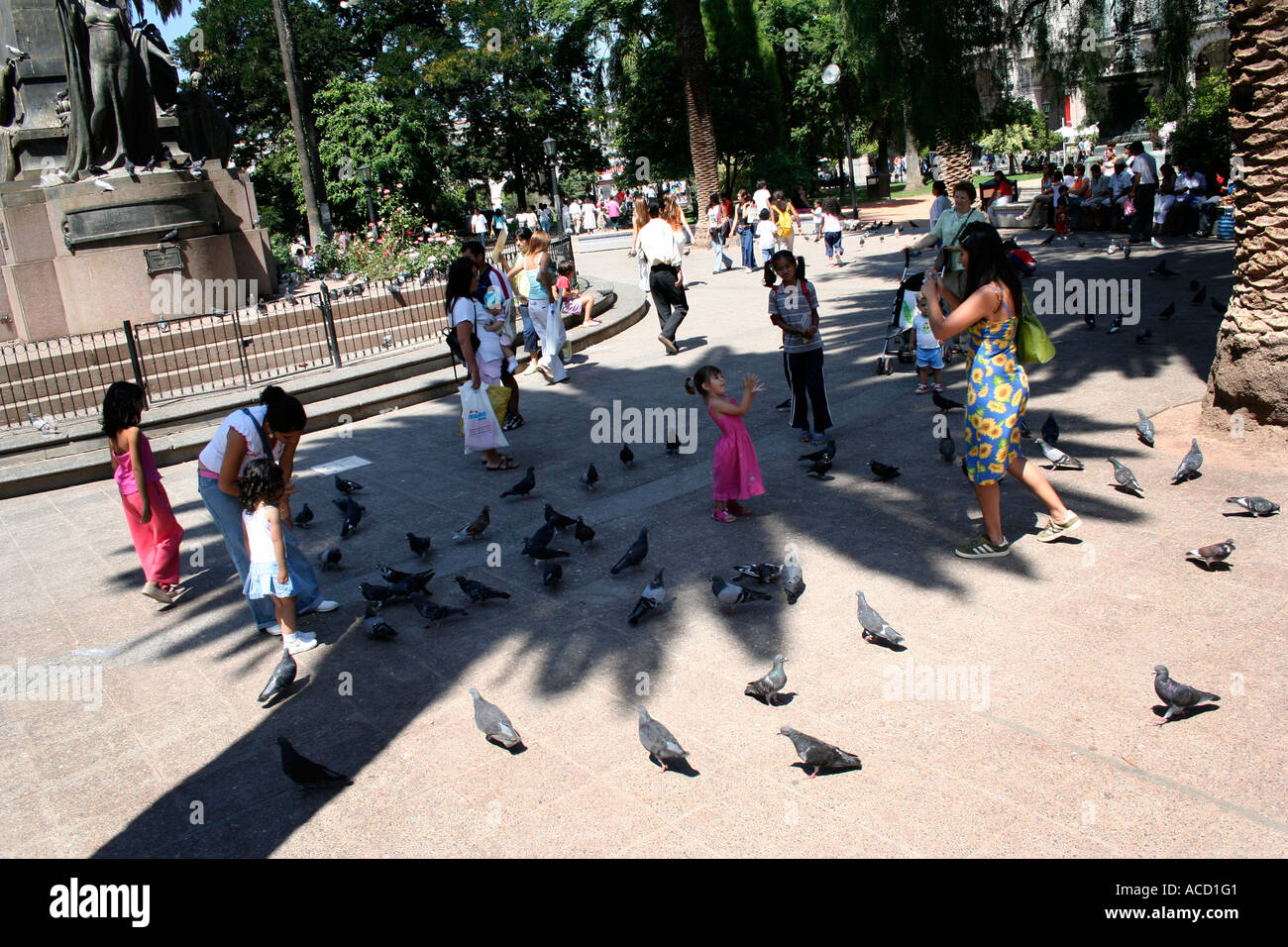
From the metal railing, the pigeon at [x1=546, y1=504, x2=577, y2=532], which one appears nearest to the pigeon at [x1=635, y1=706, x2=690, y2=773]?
the pigeon at [x1=546, y1=504, x2=577, y2=532]

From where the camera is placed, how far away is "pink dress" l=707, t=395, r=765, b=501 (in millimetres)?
7016

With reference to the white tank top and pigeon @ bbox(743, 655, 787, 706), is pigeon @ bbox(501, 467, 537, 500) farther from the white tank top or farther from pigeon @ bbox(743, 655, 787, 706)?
pigeon @ bbox(743, 655, 787, 706)

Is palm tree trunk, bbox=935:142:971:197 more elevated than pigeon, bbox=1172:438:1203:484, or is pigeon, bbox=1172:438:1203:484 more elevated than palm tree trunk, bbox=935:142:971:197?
palm tree trunk, bbox=935:142:971:197

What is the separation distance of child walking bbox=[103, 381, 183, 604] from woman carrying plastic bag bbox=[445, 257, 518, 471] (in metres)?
2.72

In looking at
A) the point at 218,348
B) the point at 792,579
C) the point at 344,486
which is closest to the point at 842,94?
the point at 218,348

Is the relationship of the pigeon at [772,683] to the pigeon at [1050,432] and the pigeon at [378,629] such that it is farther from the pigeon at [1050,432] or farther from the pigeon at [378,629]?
the pigeon at [1050,432]

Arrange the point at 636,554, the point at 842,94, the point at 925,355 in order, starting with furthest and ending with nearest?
the point at 842,94 → the point at 925,355 → the point at 636,554

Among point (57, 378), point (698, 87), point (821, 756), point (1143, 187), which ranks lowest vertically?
point (821, 756)

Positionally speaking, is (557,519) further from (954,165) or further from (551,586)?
(954,165)

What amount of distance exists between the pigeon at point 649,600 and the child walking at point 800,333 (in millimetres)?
3357

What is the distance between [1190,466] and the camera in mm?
6754

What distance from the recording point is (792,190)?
31562 mm

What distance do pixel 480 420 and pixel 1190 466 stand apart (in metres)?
5.69

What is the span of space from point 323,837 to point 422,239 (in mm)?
16480
